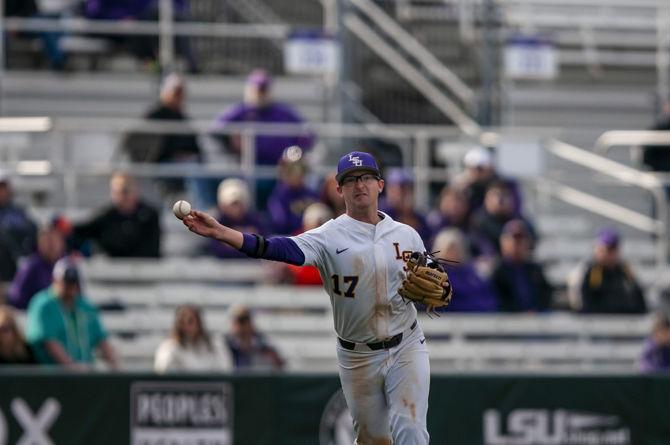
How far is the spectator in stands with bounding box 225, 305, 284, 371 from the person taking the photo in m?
14.3

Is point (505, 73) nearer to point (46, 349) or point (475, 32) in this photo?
point (475, 32)

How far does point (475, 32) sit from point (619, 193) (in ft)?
9.58

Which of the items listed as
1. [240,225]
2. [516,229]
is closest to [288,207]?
[240,225]

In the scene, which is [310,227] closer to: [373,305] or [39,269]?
[39,269]

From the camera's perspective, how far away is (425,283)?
9211mm

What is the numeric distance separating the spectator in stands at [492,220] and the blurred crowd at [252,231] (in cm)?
1

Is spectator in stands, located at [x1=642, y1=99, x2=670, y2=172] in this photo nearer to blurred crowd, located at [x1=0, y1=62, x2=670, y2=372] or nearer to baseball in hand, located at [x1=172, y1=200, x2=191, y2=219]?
blurred crowd, located at [x1=0, y1=62, x2=670, y2=372]

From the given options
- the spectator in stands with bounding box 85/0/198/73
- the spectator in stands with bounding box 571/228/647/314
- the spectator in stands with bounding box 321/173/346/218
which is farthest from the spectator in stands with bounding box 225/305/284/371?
the spectator in stands with bounding box 85/0/198/73

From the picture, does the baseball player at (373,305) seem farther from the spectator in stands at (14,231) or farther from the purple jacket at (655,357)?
the spectator in stands at (14,231)

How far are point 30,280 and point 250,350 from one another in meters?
2.10

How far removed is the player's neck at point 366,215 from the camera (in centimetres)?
954

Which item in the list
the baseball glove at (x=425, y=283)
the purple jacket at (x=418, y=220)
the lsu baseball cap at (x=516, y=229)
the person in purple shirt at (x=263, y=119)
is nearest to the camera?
the baseball glove at (x=425, y=283)

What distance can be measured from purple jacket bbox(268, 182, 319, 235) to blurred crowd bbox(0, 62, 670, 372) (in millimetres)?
16

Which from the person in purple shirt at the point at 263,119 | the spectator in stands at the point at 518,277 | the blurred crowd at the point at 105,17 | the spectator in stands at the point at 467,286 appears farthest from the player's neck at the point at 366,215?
the blurred crowd at the point at 105,17
